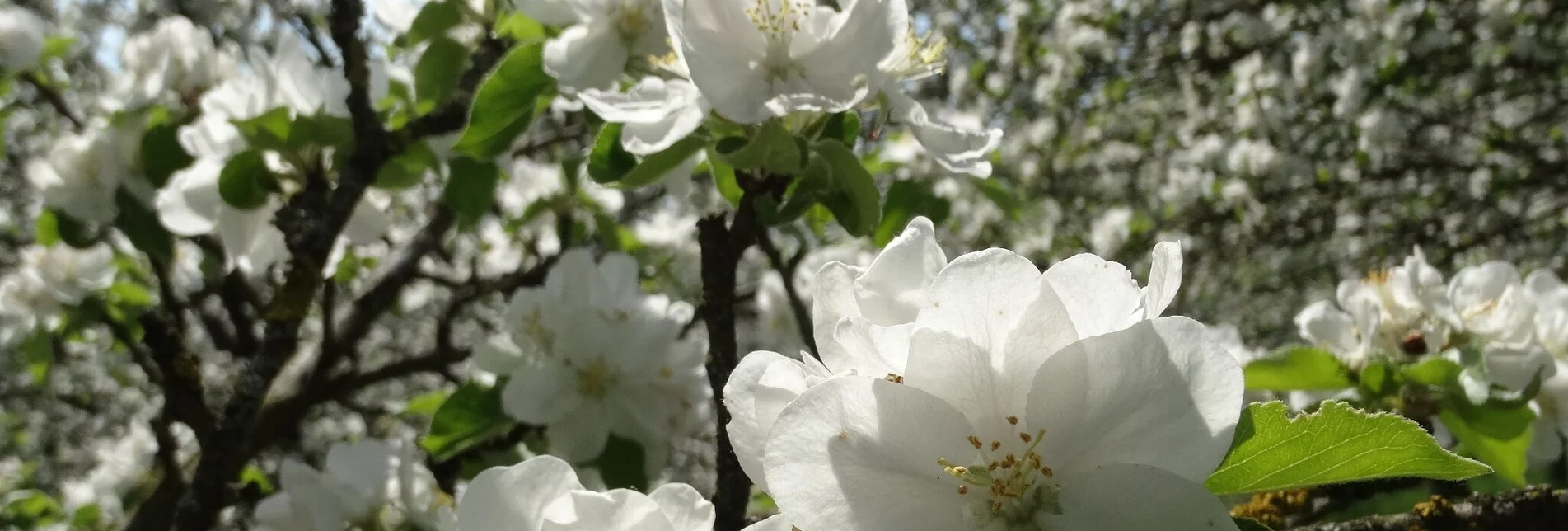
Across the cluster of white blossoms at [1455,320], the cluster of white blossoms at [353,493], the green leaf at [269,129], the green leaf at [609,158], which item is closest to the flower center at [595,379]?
the cluster of white blossoms at [353,493]

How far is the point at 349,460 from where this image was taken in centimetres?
133

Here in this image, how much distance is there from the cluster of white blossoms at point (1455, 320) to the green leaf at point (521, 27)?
130 cm

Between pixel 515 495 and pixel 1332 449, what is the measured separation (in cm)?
62

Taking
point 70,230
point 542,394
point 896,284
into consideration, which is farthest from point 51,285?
point 896,284

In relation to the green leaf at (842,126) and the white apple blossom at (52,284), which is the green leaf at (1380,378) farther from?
the white apple blossom at (52,284)

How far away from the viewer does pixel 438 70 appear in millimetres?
1677

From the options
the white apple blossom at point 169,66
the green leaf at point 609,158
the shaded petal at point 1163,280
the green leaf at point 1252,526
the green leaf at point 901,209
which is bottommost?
the white apple blossom at point 169,66

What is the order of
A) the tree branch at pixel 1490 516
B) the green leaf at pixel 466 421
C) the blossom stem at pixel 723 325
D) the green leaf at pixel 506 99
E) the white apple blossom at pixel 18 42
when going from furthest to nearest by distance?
the white apple blossom at pixel 18 42, the green leaf at pixel 466 421, the green leaf at pixel 506 99, the blossom stem at pixel 723 325, the tree branch at pixel 1490 516

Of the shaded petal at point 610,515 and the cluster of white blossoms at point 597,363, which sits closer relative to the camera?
the shaded petal at point 610,515

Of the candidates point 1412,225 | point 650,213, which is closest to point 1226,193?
point 1412,225

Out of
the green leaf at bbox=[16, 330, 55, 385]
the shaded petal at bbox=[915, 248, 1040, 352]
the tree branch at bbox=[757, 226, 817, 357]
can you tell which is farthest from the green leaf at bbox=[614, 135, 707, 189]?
the green leaf at bbox=[16, 330, 55, 385]

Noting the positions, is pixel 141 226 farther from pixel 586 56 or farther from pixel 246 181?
pixel 586 56

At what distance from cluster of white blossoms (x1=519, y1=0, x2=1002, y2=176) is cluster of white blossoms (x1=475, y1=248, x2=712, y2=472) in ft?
1.60

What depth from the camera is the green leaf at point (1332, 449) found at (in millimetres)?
641
